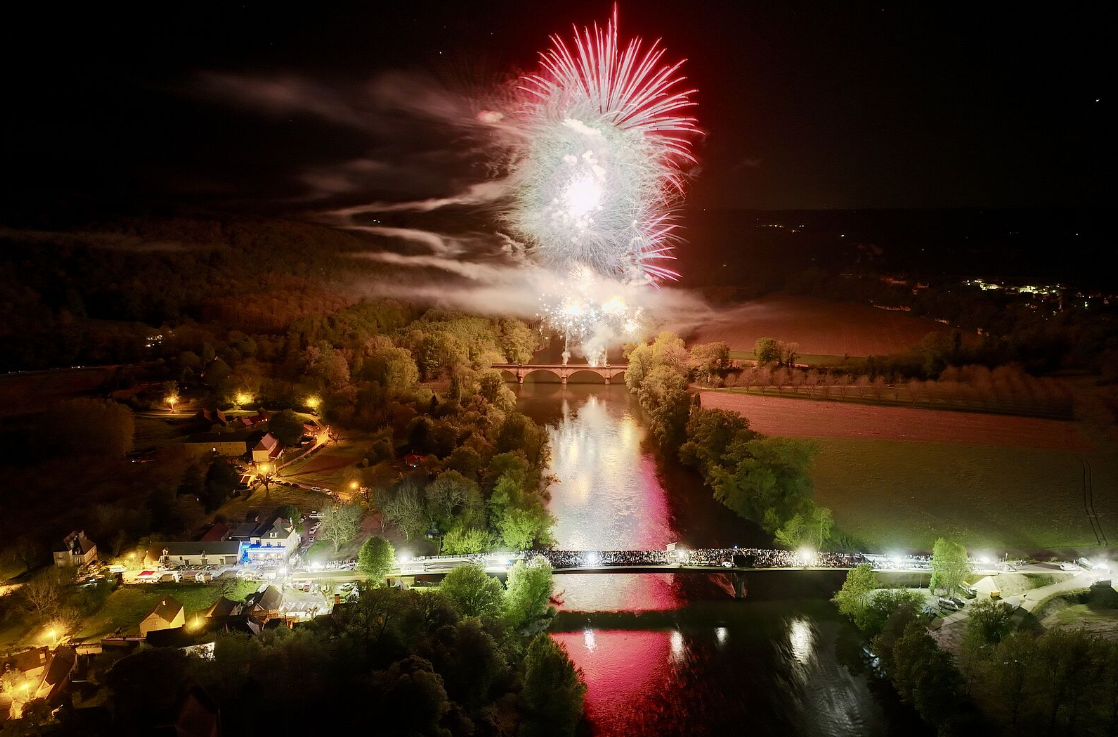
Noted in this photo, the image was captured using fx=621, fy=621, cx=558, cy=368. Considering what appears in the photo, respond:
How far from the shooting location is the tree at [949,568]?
9625mm

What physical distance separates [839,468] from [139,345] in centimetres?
1961

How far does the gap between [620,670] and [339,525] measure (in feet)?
17.7

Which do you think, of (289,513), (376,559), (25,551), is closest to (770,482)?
(376,559)

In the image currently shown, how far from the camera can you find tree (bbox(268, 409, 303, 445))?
15.4 m

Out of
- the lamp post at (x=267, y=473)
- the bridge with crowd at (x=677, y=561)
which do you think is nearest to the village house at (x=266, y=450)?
the lamp post at (x=267, y=473)

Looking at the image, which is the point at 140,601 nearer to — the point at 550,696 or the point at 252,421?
the point at 550,696

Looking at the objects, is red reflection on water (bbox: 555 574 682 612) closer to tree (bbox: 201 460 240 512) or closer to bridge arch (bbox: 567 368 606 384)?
tree (bbox: 201 460 240 512)

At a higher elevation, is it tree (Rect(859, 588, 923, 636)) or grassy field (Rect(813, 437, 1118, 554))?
grassy field (Rect(813, 437, 1118, 554))

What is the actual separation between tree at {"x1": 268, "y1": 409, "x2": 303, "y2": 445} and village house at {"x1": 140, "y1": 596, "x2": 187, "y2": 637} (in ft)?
23.9

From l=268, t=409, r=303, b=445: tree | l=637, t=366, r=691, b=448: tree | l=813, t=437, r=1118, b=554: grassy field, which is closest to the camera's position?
l=813, t=437, r=1118, b=554: grassy field

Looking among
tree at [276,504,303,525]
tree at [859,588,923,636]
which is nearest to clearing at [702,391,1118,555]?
tree at [859,588,923,636]

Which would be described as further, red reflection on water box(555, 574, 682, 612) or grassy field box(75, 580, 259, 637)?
red reflection on water box(555, 574, 682, 612)

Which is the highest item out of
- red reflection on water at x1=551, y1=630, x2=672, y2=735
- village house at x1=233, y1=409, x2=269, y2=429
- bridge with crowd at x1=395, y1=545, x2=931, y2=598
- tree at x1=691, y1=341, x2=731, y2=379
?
tree at x1=691, y1=341, x2=731, y2=379

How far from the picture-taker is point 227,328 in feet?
71.6
